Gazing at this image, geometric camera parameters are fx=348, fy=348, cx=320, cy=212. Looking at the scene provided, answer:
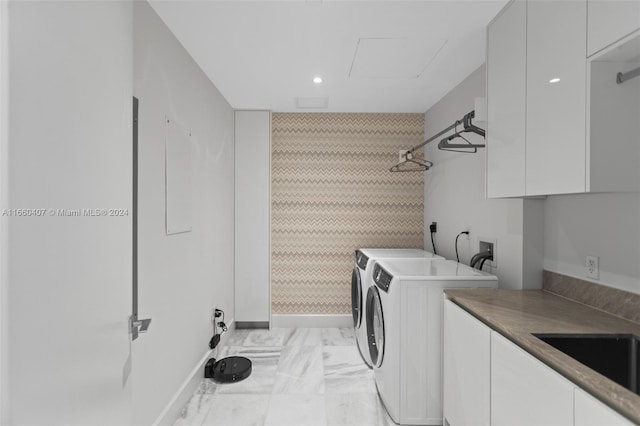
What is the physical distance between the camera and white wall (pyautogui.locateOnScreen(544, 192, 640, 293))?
4.72ft

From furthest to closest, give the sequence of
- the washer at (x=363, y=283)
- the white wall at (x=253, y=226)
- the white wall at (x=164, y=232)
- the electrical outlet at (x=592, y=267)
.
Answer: the white wall at (x=253, y=226) → the washer at (x=363, y=283) → the white wall at (x=164, y=232) → the electrical outlet at (x=592, y=267)

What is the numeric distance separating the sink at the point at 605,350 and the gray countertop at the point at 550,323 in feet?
0.07

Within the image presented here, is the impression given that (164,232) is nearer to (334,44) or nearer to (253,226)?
(334,44)

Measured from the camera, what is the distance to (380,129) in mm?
3814

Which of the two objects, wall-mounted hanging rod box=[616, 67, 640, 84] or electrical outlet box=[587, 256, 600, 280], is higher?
wall-mounted hanging rod box=[616, 67, 640, 84]

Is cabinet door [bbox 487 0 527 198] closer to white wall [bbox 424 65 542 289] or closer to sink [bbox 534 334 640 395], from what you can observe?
white wall [bbox 424 65 542 289]

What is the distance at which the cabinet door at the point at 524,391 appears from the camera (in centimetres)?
102

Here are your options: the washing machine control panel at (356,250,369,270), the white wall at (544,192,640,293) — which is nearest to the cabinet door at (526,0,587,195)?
the white wall at (544,192,640,293)

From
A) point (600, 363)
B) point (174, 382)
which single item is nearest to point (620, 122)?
point (600, 363)

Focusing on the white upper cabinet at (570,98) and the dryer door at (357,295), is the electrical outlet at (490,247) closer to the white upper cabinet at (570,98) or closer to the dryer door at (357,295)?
the white upper cabinet at (570,98)

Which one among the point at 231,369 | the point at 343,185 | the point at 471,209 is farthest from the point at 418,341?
the point at 343,185

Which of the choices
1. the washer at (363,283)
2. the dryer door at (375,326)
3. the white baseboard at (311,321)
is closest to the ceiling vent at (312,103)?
the washer at (363,283)

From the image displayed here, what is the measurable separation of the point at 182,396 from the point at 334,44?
247 cm

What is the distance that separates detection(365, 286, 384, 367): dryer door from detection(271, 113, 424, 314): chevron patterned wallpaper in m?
1.17
